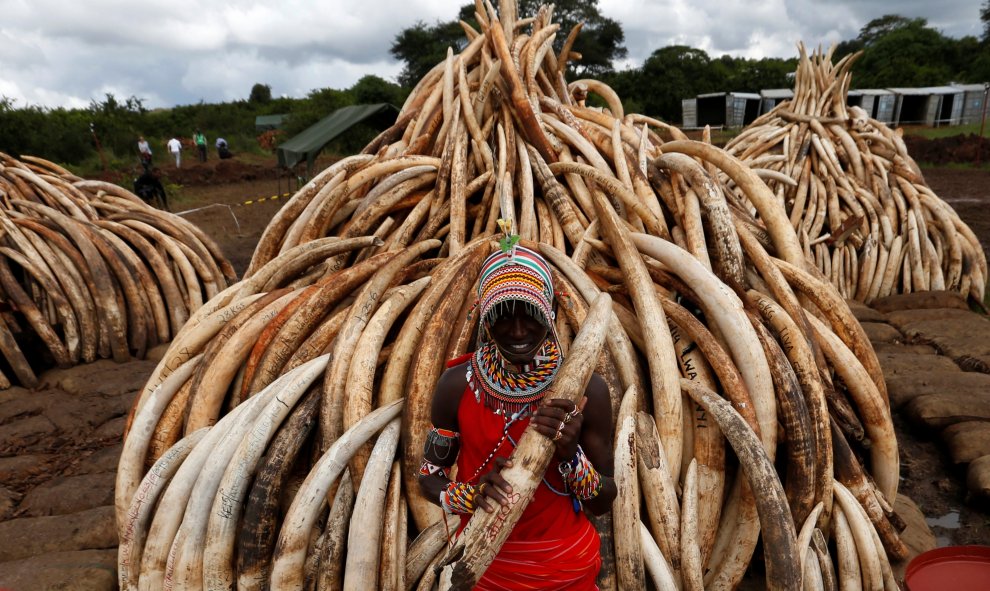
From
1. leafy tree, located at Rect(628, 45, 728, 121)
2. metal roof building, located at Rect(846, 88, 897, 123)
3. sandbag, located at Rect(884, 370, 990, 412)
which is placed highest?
leafy tree, located at Rect(628, 45, 728, 121)

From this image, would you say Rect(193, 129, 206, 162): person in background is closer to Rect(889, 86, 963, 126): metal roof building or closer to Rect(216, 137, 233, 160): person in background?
Rect(216, 137, 233, 160): person in background

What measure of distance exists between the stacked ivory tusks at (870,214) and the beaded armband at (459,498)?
619cm

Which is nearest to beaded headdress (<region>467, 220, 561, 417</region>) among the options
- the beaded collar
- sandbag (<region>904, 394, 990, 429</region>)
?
the beaded collar

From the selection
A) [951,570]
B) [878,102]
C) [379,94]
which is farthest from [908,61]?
[951,570]

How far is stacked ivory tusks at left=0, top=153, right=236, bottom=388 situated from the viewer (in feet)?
17.9

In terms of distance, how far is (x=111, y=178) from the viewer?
760 inches

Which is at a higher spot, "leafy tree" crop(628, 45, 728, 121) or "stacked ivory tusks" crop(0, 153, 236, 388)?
"leafy tree" crop(628, 45, 728, 121)

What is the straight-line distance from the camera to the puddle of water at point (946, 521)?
3.28m

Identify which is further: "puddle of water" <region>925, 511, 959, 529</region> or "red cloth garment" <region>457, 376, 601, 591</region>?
"puddle of water" <region>925, 511, 959, 529</region>

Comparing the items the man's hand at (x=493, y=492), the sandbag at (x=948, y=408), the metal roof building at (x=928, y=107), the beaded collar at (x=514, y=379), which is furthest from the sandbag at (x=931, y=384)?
the metal roof building at (x=928, y=107)

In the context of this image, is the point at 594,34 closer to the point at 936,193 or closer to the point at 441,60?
the point at 441,60

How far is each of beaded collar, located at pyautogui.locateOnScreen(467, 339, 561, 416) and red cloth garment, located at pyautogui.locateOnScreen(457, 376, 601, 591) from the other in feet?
0.15

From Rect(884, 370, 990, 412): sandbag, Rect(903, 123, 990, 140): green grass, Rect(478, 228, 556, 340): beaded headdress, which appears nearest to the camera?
Rect(478, 228, 556, 340): beaded headdress

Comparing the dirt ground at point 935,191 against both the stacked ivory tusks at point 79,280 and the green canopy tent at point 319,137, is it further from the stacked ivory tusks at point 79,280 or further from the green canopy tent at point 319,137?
the stacked ivory tusks at point 79,280
